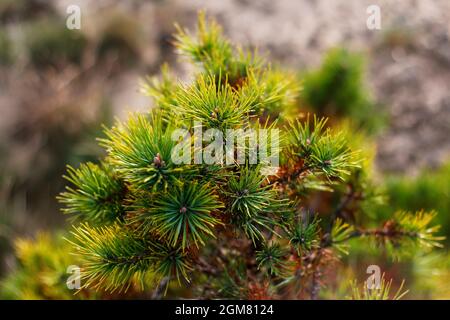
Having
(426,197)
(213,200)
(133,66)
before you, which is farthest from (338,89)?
(133,66)

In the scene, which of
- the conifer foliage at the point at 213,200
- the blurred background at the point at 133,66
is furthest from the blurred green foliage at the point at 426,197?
the blurred background at the point at 133,66

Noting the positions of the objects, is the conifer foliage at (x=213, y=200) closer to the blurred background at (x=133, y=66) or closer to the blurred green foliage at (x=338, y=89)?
the blurred green foliage at (x=338, y=89)

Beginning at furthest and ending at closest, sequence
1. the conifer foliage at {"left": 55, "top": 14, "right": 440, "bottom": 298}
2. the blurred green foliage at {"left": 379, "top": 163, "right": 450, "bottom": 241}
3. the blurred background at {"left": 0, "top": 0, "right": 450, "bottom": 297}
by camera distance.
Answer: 1. the blurred background at {"left": 0, "top": 0, "right": 450, "bottom": 297}
2. the blurred green foliage at {"left": 379, "top": 163, "right": 450, "bottom": 241}
3. the conifer foliage at {"left": 55, "top": 14, "right": 440, "bottom": 298}

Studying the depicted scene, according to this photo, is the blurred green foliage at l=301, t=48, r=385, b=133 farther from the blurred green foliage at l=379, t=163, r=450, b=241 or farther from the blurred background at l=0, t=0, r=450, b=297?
the blurred background at l=0, t=0, r=450, b=297

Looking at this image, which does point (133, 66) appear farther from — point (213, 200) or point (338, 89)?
point (213, 200)

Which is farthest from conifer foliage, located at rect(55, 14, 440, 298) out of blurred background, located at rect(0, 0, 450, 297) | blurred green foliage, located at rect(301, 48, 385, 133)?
blurred background, located at rect(0, 0, 450, 297)
